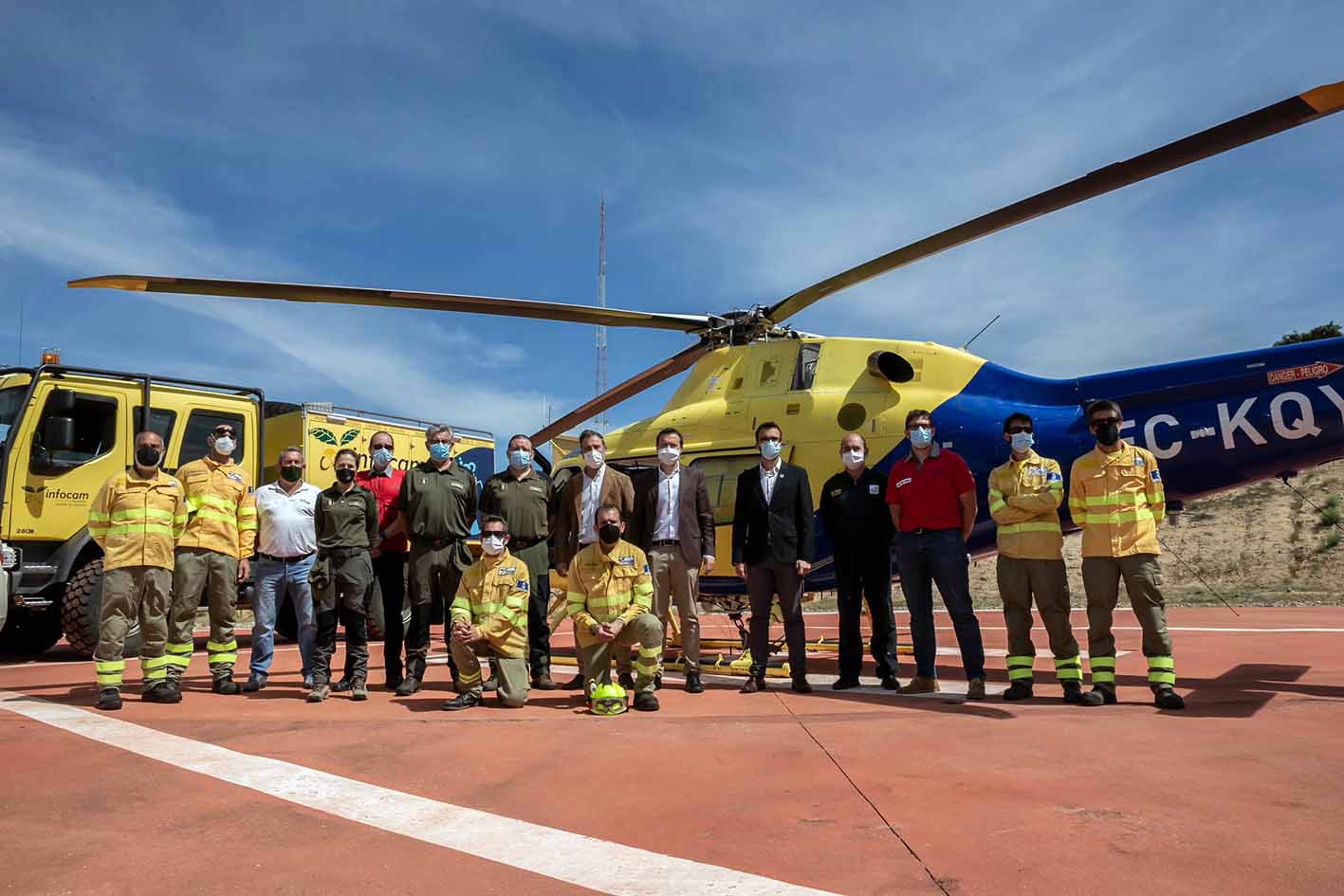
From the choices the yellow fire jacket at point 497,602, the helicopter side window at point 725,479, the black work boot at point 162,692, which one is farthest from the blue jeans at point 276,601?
the helicopter side window at point 725,479

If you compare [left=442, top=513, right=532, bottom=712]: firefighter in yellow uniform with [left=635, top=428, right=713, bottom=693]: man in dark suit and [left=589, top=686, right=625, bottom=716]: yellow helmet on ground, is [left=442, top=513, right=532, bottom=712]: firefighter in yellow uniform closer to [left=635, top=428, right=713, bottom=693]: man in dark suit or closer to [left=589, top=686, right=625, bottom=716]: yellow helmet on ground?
[left=589, top=686, right=625, bottom=716]: yellow helmet on ground

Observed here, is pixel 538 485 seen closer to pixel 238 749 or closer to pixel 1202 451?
pixel 238 749

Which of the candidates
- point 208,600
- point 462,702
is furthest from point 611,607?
point 208,600

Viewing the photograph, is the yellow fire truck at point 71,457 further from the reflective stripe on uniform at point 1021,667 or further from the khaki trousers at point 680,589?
the reflective stripe on uniform at point 1021,667

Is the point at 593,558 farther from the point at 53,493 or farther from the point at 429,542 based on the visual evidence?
the point at 53,493

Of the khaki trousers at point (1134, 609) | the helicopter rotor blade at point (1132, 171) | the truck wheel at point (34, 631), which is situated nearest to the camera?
the helicopter rotor blade at point (1132, 171)

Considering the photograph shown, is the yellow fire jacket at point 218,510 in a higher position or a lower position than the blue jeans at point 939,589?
higher

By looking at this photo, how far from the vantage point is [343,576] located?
639cm

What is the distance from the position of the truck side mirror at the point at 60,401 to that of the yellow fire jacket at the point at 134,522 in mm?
2840

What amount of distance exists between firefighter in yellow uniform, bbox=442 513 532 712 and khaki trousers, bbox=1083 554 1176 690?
151 inches

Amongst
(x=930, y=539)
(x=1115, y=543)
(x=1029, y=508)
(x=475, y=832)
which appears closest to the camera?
(x=475, y=832)

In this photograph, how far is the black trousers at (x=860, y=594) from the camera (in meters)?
6.67

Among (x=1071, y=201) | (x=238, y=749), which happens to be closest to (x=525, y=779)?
(x=238, y=749)

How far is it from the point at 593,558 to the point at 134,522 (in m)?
3.24
